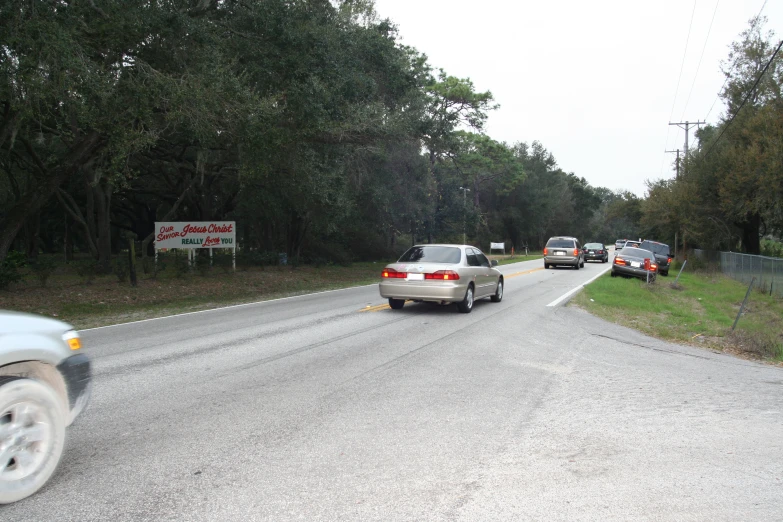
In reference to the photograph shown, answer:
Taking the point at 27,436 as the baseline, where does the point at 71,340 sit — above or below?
above

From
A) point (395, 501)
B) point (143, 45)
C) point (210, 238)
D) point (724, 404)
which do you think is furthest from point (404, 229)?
point (395, 501)

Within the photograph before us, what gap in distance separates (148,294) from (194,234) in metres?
6.04

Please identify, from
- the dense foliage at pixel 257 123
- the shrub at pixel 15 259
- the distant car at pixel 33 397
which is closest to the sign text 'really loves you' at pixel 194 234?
the dense foliage at pixel 257 123

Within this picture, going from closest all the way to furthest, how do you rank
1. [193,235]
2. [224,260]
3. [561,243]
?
[193,235] < [224,260] < [561,243]

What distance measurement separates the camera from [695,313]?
16656 mm

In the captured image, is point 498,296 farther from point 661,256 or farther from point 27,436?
point 661,256

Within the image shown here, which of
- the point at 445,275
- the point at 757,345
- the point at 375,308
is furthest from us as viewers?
the point at 375,308

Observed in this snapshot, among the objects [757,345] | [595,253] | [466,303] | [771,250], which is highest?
[771,250]

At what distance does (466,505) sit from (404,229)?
32.6 metres

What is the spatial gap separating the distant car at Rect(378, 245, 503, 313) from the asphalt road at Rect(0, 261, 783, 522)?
116 inches

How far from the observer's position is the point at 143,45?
15.1 m

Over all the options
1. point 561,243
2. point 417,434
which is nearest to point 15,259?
point 417,434

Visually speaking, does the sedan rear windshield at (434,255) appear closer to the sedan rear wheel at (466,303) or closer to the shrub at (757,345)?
the sedan rear wheel at (466,303)

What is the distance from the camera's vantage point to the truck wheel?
3545mm
